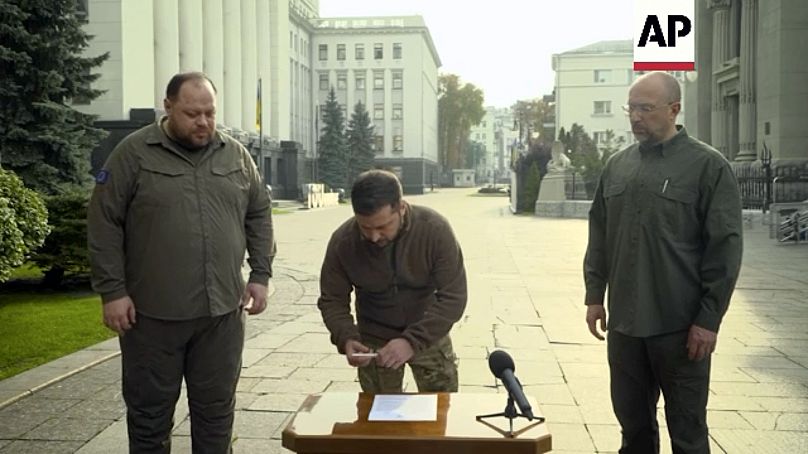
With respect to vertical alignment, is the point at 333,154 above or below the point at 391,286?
above

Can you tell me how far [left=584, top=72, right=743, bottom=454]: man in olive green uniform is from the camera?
341 cm

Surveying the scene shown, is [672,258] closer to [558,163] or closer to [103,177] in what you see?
[103,177]

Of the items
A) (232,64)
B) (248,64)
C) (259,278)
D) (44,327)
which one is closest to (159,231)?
(259,278)

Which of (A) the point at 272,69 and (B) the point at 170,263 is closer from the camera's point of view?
(B) the point at 170,263

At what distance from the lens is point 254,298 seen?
3934mm

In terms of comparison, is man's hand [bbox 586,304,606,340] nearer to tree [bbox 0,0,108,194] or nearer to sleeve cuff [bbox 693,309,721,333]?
Answer: sleeve cuff [bbox 693,309,721,333]

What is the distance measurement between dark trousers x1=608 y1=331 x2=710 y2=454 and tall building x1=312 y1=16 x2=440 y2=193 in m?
85.0

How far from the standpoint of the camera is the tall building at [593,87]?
8038cm

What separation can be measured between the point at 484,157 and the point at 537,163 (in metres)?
133

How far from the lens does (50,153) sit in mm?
17156

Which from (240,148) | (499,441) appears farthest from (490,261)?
(499,441)

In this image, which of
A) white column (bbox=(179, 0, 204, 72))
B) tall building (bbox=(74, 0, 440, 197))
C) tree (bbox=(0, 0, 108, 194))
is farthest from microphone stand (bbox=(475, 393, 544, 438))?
white column (bbox=(179, 0, 204, 72))

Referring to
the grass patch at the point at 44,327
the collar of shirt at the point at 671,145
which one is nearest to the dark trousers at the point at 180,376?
the collar of shirt at the point at 671,145

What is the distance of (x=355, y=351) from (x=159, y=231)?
105cm
